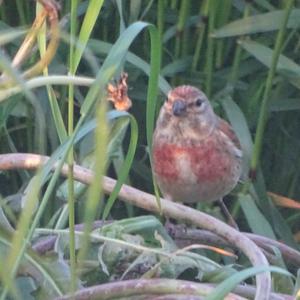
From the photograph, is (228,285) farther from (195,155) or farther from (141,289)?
(195,155)

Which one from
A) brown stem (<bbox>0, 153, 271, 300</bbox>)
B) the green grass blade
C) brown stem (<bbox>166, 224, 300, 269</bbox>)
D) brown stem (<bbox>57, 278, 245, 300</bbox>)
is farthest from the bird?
the green grass blade

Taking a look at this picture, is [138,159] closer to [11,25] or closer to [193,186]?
[193,186]

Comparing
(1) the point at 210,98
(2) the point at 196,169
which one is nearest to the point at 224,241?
(2) the point at 196,169

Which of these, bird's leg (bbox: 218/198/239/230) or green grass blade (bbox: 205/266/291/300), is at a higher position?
green grass blade (bbox: 205/266/291/300)

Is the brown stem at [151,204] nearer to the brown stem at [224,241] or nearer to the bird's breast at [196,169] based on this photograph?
the brown stem at [224,241]

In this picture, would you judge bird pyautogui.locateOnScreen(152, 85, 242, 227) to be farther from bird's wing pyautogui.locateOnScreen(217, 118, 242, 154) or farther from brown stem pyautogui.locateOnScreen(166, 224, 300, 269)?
brown stem pyautogui.locateOnScreen(166, 224, 300, 269)

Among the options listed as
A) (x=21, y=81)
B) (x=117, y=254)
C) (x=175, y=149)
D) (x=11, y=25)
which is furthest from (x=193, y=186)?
(x=21, y=81)

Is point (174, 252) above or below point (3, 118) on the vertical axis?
below
